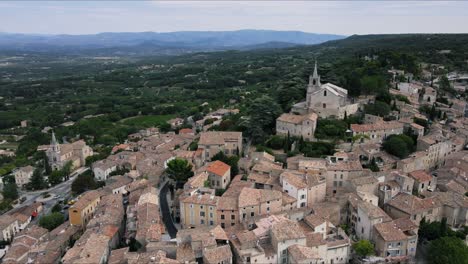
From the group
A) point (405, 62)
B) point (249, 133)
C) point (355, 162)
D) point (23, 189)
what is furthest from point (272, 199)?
point (405, 62)

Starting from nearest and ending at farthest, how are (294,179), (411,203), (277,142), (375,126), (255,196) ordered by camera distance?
(255,196), (411,203), (294,179), (277,142), (375,126)

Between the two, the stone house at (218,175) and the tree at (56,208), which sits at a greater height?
the stone house at (218,175)

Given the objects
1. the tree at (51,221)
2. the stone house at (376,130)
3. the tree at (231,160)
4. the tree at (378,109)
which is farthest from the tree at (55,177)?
the tree at (378,109)

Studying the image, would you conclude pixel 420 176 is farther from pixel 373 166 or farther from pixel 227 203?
pixel 227 203

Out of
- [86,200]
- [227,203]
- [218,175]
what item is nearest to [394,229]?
[227,203]

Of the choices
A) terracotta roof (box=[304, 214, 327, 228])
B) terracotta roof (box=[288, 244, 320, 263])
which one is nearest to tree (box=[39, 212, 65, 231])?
terracotta roof (box=[288, 244, 320, 263])

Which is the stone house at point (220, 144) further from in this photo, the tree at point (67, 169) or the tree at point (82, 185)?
the tree at point (67, 169)

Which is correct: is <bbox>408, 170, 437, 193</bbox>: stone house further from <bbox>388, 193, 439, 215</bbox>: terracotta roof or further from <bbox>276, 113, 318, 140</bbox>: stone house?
<bbox>276, 113, 318, 140</bbox>: stone house
